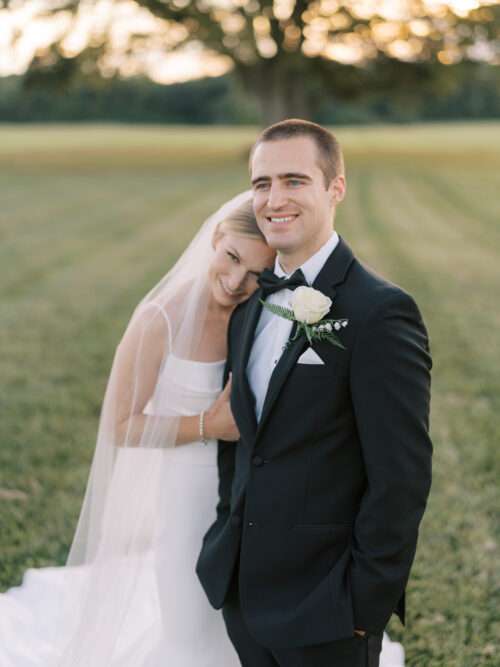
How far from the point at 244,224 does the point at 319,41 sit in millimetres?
35042

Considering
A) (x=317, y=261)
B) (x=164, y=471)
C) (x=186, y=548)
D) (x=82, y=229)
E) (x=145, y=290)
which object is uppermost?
(x=317, y=261)

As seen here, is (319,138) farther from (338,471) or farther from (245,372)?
(338,471)

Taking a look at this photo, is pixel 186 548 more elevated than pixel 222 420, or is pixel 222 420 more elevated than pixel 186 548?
pixel 222 420

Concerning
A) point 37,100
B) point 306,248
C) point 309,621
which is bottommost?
point 309,621

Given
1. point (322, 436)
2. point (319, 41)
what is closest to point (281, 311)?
point (322, 436)

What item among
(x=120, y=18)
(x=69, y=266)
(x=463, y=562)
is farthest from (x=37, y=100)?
(x=463, y=562)

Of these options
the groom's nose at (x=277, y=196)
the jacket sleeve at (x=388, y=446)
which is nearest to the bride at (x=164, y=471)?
the groom's nose at (x=277, y=196)

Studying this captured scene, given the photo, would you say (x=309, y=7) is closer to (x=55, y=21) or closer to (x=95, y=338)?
(x=55, y=21)

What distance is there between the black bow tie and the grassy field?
2.25 m

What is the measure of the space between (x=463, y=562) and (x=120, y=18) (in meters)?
34.3

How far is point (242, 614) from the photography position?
2.84 meters

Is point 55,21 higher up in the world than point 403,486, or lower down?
higher up

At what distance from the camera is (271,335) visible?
110 inches

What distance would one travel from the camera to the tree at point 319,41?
1298 inches
